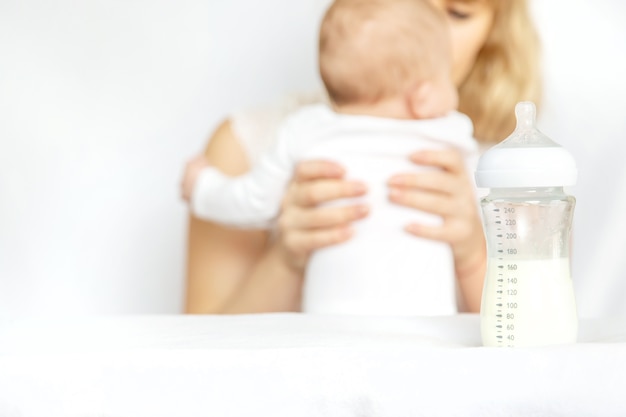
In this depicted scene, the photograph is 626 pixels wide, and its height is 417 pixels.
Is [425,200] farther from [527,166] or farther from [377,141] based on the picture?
[527,166]

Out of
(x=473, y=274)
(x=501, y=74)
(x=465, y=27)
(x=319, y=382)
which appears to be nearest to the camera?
(x=319, y=382)

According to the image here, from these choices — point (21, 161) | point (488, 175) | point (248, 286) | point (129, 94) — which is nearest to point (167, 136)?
point (129, 94)

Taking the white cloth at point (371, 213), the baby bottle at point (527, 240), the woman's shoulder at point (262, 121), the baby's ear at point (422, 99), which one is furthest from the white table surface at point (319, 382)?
the woman's shoulder at point (262, 121)

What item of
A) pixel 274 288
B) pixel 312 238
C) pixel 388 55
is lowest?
pixel 274 288

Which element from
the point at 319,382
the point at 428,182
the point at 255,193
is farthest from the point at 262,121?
the point at 319,382

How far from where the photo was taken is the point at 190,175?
1.54 m

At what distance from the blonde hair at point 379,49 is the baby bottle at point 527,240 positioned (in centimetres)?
58

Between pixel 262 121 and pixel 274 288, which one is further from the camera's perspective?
pixel 262 121

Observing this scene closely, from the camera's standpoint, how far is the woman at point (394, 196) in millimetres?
1359

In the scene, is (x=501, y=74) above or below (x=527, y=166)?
above

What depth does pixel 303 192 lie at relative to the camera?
4.60 feet

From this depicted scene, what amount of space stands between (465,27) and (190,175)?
577 millimetres

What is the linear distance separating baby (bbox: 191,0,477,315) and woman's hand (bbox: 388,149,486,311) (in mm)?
16

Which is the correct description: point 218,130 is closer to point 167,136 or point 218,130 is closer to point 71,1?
point 167,136
